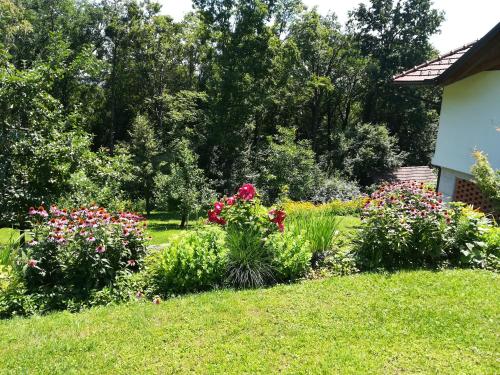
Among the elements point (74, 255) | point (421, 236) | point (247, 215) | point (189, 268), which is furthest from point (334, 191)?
point (74, 255)

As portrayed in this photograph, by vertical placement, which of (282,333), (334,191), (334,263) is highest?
(334,191)

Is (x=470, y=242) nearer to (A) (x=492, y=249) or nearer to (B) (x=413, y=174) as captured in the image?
(A) (x=492, y=249)

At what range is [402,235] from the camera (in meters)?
5.43

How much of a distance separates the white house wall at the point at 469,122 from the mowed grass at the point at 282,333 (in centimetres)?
522

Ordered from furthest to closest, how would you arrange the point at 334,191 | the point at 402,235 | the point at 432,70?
the point at 334,191 → the point at 432,70 → the point at 402,235

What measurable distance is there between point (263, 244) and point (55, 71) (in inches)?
205

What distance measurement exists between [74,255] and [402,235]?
4.16m

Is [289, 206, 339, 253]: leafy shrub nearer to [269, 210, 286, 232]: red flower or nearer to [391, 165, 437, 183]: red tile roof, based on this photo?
[269, 210, 286, 232]: red flower

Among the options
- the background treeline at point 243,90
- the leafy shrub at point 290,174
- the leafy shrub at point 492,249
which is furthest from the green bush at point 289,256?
the leafy shrub at point 290,174

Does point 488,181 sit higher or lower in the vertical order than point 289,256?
higher

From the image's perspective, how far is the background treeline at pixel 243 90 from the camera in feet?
68.0

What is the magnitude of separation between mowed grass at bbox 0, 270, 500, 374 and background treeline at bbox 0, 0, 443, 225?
1227cm

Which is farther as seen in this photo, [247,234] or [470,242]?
[470,242]

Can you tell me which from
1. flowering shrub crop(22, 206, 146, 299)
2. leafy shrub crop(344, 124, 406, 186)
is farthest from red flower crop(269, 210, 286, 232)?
leafy shrub crop(344, 124, 406, 186)
